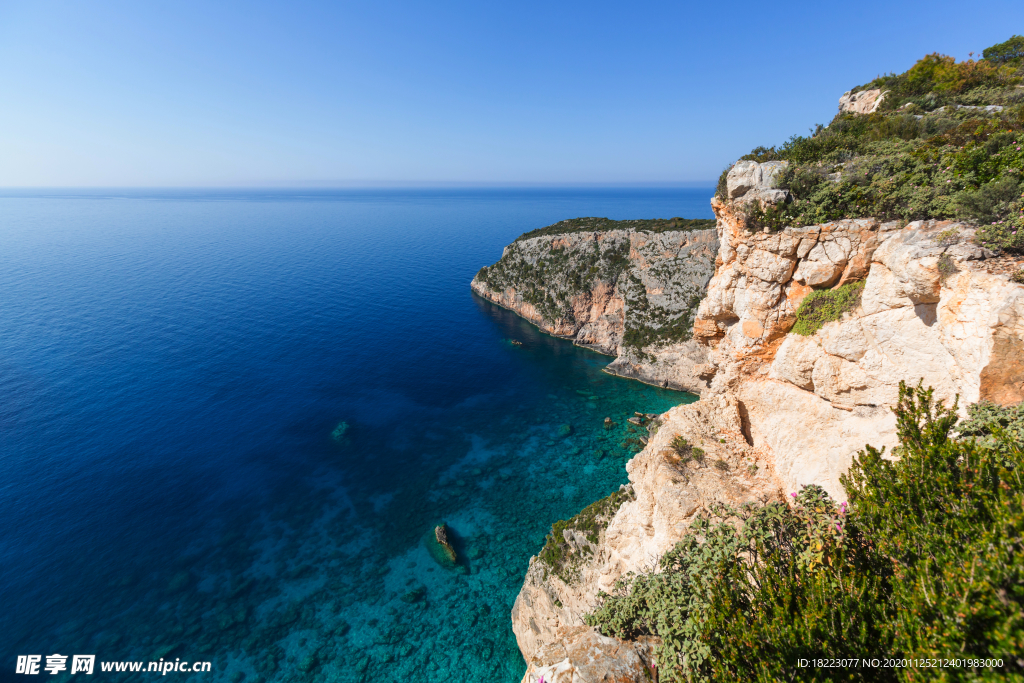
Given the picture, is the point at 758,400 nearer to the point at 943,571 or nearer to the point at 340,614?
the point at 943,571

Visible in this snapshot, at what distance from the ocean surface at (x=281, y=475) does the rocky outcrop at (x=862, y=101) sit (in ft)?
99.2

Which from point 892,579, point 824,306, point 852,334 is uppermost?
point 824,306

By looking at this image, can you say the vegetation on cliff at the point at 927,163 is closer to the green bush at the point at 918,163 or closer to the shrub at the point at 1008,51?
the green bush at the point at 918,163

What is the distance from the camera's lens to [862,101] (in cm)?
2534

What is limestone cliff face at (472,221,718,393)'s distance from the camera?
51281mm

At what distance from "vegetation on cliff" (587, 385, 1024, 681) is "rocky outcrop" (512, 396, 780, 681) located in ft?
8.52

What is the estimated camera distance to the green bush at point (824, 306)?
13719mm

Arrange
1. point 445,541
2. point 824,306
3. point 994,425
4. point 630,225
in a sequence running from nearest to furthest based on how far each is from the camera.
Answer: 1. point 994,425
2. point 824,306
3. point 445,541
4. point 630,225

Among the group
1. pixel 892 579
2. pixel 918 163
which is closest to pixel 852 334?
pixel 918 163

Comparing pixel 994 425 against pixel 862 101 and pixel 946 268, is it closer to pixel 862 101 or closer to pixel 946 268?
pixel 946 268

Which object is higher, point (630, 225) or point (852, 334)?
point (630, 225)

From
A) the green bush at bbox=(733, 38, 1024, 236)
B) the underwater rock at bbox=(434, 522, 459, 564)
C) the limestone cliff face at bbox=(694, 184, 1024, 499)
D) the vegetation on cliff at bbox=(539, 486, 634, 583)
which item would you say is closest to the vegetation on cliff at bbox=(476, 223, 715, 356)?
the green bush at bbox=(733, 38, 1024, 236)

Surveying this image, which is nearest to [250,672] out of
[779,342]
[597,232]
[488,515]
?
[488,515]

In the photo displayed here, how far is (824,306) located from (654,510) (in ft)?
33.3
